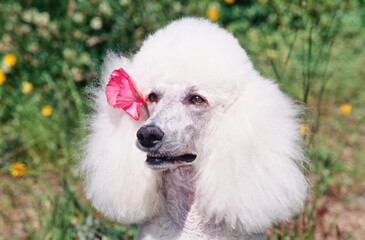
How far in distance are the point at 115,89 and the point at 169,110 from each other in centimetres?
21

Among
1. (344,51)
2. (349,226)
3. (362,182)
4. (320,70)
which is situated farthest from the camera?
(344,51)

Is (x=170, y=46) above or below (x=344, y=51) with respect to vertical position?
above

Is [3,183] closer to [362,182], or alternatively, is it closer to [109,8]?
[109,8]

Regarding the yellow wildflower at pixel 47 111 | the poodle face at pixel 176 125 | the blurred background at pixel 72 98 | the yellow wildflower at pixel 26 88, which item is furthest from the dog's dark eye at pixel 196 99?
the yellow wildflower at pixel 26 88

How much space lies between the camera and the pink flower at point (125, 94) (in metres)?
1.45

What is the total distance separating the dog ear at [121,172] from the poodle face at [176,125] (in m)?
0.14

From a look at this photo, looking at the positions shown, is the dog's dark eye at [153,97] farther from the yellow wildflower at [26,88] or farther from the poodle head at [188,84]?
the yellow wildflower at [26,88]

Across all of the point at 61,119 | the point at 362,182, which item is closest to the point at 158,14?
the point at 61,119

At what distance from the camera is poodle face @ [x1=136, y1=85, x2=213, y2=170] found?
4.37ft

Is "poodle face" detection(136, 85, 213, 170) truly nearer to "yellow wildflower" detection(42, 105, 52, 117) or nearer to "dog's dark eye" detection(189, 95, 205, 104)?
"dog's dark eye" detection(189, 95, 205, 104)

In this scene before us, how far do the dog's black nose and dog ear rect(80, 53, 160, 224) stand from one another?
0.19 m

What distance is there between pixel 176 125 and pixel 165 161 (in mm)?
122

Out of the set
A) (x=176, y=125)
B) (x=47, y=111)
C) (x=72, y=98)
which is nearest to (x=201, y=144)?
(x=176, y=125)

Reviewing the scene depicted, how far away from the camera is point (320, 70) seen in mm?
4441
